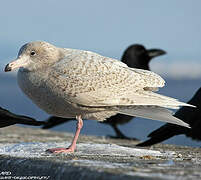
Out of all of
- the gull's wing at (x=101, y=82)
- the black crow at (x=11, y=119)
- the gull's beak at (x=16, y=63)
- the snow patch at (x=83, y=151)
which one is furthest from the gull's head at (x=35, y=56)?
the black crow at (x=11, y=119)

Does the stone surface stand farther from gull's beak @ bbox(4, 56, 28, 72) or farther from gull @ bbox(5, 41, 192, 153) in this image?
gull's beak @ bbox(4, 56, 28, 72)

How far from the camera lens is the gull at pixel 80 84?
178 inches

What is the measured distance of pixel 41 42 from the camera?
477cm

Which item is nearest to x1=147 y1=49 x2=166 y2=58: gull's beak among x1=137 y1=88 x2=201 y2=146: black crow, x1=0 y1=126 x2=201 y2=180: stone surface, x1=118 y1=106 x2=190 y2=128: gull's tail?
x1=137 y1=88 x2=201 y2=146: black crow

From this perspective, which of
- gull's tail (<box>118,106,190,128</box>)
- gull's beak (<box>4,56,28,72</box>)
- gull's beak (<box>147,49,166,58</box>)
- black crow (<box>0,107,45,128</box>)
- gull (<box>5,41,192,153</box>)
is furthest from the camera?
gull's beak (<box>147,49,166,58</box>)

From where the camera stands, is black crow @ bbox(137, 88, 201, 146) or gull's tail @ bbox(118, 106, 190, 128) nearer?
gull's tail @ bbox(118, 106, 190, 128)

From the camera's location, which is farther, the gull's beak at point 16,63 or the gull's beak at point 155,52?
the gull's beak at point 155,52

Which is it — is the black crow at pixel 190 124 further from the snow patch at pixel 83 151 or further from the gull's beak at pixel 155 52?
the gull's beak at pixel 155 52

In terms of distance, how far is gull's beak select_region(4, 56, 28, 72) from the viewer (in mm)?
4629

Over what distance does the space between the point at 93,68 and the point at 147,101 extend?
58cm

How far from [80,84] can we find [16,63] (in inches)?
23.6

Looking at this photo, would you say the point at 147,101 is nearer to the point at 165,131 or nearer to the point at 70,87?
the point at 70,87

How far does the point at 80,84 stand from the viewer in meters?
4.59

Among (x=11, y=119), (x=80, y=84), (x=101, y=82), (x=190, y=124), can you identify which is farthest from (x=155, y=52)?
(x=80, y=84)
